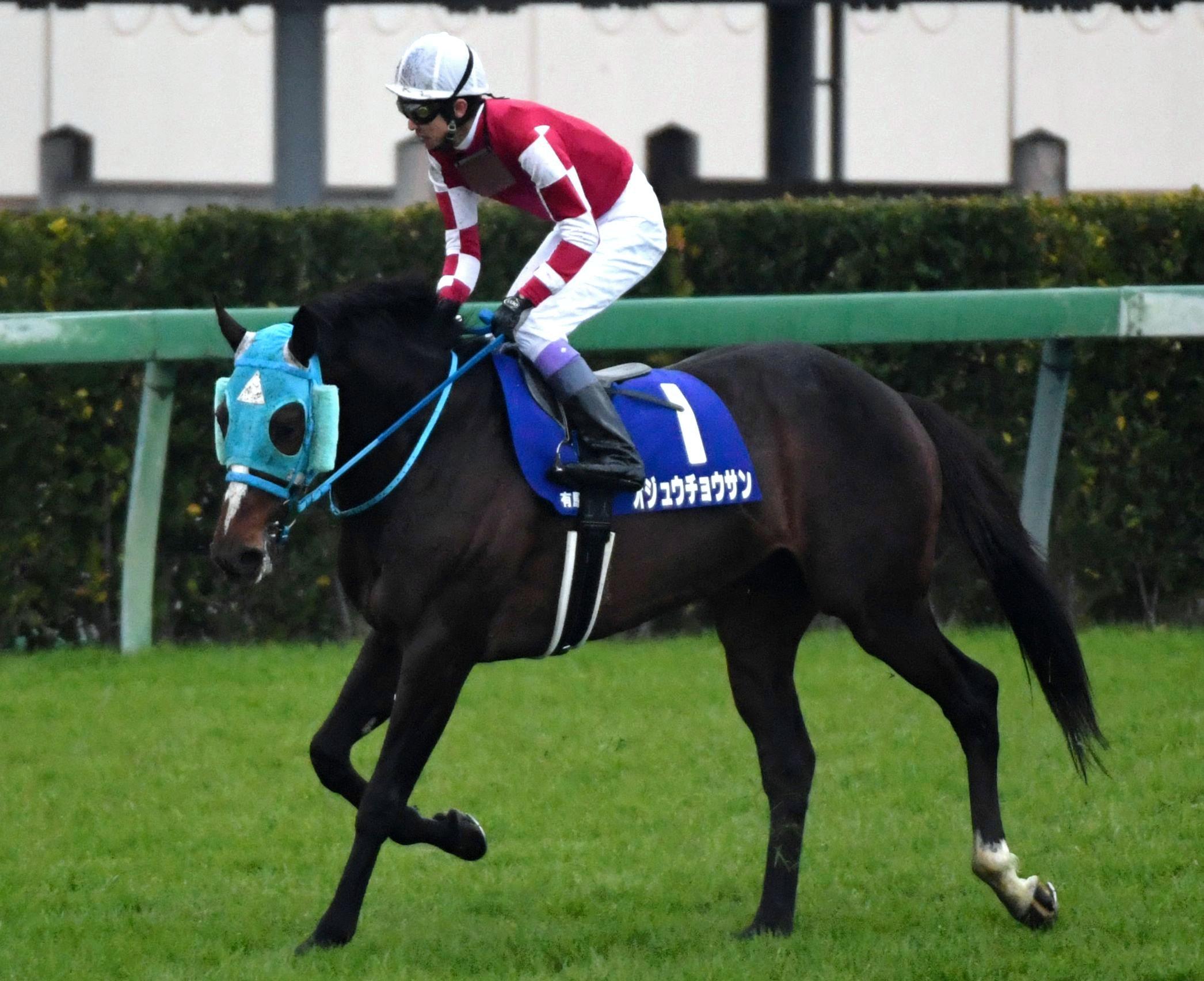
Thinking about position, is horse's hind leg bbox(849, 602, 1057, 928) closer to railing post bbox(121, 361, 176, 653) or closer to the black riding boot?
the black riding boot

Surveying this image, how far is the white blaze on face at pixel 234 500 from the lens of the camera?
430 cm

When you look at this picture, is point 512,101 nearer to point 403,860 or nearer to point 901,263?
point 403,860

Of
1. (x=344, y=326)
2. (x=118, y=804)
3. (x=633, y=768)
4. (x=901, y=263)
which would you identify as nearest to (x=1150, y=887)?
(x=633, y=768)

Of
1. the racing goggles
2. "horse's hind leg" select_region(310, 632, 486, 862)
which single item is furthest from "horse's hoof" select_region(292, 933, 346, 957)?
the racing goggles

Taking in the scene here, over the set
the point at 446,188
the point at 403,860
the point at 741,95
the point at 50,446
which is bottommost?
the point at 403,860

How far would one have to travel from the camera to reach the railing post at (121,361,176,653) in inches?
281

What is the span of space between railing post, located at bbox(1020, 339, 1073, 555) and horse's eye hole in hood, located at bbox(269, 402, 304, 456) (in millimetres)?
3587

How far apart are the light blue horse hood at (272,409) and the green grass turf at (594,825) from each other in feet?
3.70

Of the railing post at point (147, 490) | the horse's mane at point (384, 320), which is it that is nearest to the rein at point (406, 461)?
the horse's mane at point (384, 320)

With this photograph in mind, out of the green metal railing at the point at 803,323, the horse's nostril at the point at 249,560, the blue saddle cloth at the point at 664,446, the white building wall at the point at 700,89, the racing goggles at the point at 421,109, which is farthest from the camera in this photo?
the white building wall at the point at 700,89

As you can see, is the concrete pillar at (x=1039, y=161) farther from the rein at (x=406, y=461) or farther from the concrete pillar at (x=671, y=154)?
the rein at (x=406, y=461)

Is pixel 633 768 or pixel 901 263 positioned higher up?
pixel 901 263

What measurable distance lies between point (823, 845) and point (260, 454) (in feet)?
6.79

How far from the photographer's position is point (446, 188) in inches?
194
